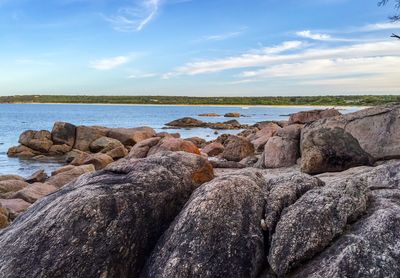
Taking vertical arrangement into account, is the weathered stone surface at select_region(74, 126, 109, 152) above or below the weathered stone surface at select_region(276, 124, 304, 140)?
below

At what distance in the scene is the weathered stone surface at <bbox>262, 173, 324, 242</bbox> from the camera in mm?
7426

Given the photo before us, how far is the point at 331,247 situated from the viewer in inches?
262

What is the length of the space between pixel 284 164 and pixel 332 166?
3.44 m

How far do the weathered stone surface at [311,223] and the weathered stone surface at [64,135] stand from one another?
3923 centimetres

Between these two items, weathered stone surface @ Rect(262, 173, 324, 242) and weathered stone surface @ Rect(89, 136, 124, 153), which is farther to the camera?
weathered stone surface @ Rect(89, 136, 124, 153)

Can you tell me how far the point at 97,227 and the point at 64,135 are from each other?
38948 mm

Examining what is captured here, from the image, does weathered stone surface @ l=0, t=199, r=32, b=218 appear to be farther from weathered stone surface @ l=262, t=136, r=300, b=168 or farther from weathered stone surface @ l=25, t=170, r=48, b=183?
weathered stone surface @ l=262, t=136, r=300, b=168

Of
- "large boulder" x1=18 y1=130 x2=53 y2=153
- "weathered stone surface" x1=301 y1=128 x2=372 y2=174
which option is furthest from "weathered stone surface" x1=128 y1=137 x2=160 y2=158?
"large boulder" x1=18 y1=130 x2=53 y2=153

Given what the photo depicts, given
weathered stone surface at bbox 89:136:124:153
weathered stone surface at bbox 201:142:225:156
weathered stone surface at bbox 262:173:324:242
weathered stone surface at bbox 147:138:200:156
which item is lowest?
weathered stone surface at bbox 89:136:124:153

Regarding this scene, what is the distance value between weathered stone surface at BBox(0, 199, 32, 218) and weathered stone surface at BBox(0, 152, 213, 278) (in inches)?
328

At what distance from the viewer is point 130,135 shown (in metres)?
42.8

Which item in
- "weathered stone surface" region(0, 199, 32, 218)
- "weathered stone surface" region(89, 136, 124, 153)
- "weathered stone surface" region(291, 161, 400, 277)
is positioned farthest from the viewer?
"weathered stone surface" region(89, 136, 124, 153)

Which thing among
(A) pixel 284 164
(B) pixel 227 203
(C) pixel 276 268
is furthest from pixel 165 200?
(A) pixel 284 164

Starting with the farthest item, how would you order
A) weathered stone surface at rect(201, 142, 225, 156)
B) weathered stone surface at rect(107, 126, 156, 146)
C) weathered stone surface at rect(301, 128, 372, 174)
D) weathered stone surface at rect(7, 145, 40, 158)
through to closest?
weathered stone surface at rect(107, 126, 156, 146)
weathered stone surface at rect(7, 145, 40, 158)
weathered stone surface at rect(201, 142, 225, 156)
weathered stone surface at rect(301, 128, 372, 174)
